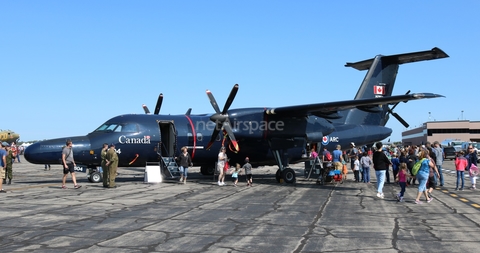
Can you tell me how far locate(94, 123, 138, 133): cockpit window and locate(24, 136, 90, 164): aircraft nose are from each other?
1405mm

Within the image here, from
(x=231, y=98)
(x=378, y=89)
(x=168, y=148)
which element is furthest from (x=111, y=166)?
(x=378, y=89)

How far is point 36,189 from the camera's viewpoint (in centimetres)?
1808

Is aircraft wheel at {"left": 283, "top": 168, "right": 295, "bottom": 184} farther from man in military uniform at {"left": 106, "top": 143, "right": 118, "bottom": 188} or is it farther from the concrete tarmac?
man in military uniform at {"left": 106, "top": 143, "right": 118, "bottom": 188}

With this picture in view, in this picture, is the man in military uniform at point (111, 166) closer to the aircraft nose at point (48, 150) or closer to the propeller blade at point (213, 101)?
the aircraft nose at point (48, 150)

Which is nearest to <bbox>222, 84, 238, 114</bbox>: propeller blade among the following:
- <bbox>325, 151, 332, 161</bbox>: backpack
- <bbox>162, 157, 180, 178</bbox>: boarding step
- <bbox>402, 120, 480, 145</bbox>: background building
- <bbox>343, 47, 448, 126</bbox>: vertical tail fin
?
<bbox>162, 157, 180, 178</bbox>: boarding step

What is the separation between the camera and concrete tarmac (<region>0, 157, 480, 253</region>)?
800cm

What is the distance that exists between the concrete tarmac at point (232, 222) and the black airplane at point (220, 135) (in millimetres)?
4205

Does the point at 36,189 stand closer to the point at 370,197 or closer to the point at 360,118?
the point at 370,197

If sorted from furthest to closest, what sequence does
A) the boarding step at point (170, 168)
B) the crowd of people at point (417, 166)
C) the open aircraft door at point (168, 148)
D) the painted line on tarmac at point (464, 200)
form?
the open aircraft door at point (168, 148) → the boarding step at point (170, 168) → the crowd of people at point (417, 166) → the painted line on tarmac at point (464, 200)

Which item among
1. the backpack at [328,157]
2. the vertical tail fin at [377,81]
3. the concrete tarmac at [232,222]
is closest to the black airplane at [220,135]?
the backpack at [328,157]

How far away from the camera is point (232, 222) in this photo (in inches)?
413

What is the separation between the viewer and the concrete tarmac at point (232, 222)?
8.00 meters

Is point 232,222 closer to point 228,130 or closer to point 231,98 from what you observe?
point 228,130

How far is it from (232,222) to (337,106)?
11.2 m
